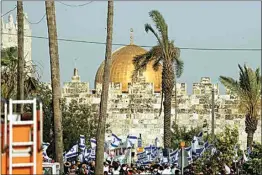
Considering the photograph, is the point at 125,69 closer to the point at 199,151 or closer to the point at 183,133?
the point at 183,133

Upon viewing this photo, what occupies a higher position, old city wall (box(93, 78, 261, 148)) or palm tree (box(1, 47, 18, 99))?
palm tree (box(1, 47, 18, 99))

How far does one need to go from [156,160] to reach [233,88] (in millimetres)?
8917

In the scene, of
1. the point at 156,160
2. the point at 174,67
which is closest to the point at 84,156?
the point at 156,160

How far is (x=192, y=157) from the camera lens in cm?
2581

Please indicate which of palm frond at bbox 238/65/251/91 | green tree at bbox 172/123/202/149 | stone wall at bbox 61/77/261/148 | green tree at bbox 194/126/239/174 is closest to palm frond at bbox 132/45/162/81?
palm frond at bbox 238/65/251/91

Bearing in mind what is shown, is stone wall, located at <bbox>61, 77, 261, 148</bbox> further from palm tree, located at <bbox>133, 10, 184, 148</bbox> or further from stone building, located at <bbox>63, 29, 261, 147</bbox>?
palm tree, located at <bbox>133, 10, 184, 148</bbox>

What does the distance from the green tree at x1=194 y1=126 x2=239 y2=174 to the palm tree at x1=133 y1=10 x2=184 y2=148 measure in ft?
14.4

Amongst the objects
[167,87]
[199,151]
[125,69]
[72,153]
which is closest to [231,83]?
[167,87]

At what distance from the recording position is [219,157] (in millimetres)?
25109

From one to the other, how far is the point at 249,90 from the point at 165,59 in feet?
16.0

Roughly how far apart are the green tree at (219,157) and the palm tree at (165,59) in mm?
4381

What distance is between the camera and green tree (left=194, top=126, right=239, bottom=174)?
24.2 meters

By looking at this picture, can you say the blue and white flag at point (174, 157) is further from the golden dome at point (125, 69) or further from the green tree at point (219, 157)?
the golden dome at point (125, 69)

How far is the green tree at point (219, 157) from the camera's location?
79.3ft
